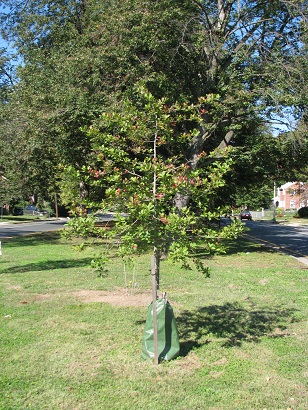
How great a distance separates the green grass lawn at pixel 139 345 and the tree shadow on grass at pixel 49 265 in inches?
74.2

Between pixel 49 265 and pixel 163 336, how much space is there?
892 cm

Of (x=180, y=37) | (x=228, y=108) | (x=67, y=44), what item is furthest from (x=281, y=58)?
(x=67, y=44)

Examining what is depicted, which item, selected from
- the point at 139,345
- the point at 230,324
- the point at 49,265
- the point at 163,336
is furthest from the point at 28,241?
the point at 163,336

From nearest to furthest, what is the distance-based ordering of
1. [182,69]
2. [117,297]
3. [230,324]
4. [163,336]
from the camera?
[163,336] < [230,324] < [117,297] < [182,69]

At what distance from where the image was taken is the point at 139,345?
5754 millimetres

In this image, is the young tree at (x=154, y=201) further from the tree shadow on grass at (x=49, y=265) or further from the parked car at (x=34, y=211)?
the parked car at (x=34, y=211)

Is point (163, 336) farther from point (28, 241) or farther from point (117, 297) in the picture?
point (28, 241)

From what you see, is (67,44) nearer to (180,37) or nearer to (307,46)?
(180,37)

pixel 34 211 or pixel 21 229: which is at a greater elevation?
pixel 34 211

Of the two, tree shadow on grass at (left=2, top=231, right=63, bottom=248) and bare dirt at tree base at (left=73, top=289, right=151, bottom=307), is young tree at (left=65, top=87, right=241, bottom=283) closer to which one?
bare dirt at tree base at (left=73, top=289, right=151, bottom=307)

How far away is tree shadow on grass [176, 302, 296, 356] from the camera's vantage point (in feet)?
19.8

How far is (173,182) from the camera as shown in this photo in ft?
17.1

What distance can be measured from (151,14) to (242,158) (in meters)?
5.63

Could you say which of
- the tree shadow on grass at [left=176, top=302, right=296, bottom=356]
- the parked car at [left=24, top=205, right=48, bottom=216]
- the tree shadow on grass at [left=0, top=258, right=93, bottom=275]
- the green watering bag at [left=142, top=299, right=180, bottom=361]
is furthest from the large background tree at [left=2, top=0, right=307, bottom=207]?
the parked car at [left=24, top=205, right=48, bottom=216]
